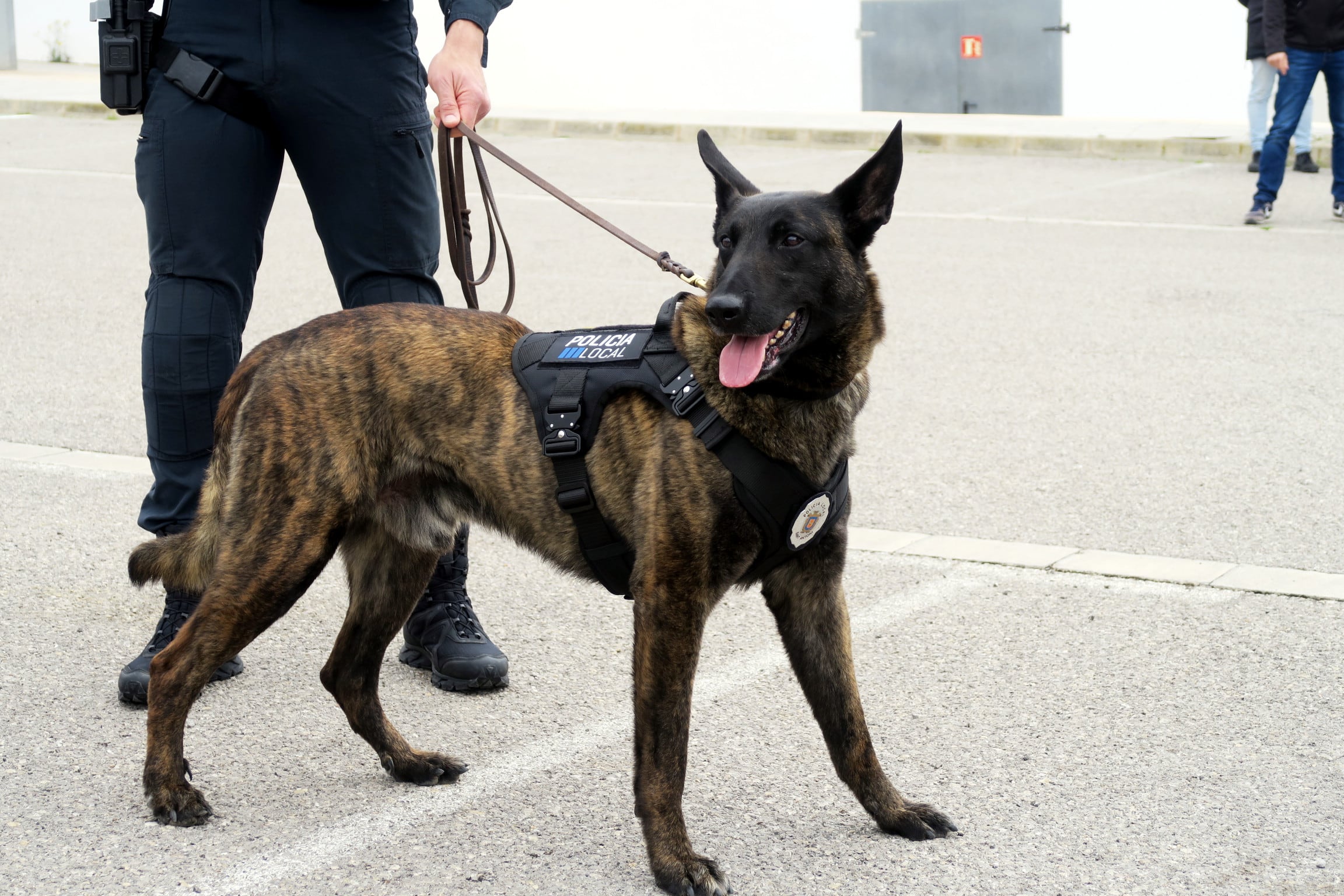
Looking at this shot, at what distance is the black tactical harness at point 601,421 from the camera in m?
2.88

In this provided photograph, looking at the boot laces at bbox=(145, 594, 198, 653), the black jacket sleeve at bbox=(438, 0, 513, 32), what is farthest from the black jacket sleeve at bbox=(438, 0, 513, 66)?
the boot laces at bbox=(145, 594, 198, 653)

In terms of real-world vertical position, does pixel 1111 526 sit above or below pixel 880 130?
below

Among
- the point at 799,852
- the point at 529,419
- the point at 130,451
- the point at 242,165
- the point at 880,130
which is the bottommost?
the point at 799,852

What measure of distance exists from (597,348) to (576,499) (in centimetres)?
33

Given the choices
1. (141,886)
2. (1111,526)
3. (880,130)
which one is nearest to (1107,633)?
(1111,526)

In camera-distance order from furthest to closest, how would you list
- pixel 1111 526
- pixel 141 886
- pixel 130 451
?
1. pixel 130 451
2. pixel 1111 526
3. pixel 141 886

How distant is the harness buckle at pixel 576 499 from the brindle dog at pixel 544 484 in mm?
29

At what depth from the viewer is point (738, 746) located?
11.7ft

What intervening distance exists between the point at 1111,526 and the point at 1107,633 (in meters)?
0.93

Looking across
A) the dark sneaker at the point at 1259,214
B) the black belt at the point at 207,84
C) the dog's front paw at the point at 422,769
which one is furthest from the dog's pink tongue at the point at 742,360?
the dark sneaker at the point at 1259,214

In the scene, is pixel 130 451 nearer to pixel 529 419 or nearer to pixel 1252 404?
pixel 529 419

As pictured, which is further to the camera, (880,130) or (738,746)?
(880,130)

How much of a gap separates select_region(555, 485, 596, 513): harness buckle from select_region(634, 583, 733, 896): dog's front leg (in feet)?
0.76

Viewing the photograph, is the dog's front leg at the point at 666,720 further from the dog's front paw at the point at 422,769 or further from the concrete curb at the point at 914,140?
the concrete curb at the point at 914,140
